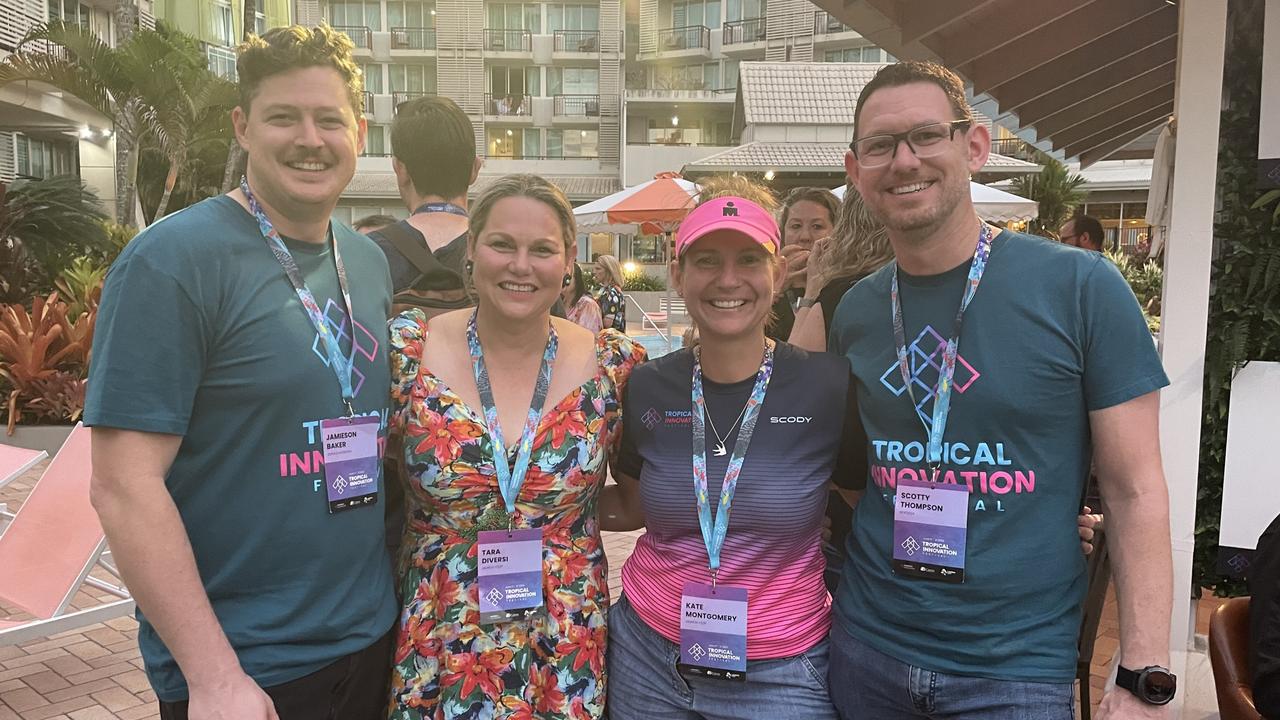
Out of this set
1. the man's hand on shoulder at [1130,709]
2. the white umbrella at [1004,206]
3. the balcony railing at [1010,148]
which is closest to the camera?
the man's hand on shoulder at [1130,709]

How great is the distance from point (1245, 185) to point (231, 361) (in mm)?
3956

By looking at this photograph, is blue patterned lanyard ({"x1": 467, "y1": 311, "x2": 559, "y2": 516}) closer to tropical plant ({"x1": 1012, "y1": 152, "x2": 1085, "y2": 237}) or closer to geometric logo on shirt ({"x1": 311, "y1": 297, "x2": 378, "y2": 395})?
geometric logo on shirt ({"x1": 311, "y1": 297, "x2": 378, "y2": 395})

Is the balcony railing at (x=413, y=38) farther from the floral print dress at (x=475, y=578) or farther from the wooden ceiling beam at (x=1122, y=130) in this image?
the floral print dress at (x=475, y=578)

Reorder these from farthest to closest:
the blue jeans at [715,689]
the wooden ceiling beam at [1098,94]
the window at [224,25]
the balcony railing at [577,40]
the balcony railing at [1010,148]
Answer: the balcony railing at [577,40] → the window at [224,25] → the balcony railing at [1010,148] → the wooden ceiling beam at [1098,94] → the blue jeans at [715,689]

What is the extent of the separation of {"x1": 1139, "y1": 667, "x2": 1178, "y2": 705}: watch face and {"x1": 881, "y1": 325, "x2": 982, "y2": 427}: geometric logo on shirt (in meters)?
0.62

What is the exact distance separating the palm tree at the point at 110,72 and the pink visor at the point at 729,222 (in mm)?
16625

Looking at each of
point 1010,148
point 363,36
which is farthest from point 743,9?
point 363,36

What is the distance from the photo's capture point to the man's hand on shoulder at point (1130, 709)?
163 centimetres

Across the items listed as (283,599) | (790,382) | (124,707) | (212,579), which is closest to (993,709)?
(790,382)

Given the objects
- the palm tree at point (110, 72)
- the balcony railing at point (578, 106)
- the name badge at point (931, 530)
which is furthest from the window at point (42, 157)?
the name badge at point (931, 530)

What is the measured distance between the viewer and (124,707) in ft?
11.8

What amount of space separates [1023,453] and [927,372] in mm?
250

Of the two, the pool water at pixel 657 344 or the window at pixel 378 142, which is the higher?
the window at pixel 378 142

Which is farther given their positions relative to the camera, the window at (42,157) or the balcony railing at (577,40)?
the balcony railing at (577,40)
